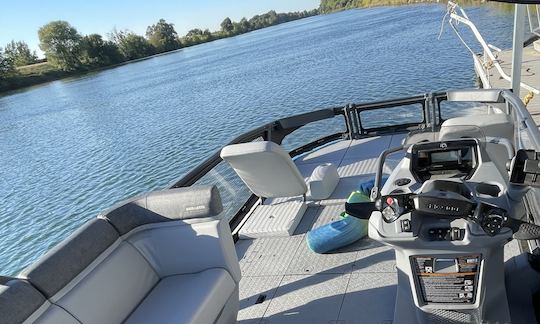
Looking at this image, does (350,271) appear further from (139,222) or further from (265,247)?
(139,222)

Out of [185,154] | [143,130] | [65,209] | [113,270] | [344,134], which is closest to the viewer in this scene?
[113,270]

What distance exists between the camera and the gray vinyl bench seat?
218cm

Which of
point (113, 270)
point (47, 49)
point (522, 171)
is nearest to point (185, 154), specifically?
point (113, 270)

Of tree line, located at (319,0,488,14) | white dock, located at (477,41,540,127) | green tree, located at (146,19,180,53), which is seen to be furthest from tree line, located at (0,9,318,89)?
white dock, located at (477,41,540,127)

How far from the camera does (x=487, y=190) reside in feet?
6.40

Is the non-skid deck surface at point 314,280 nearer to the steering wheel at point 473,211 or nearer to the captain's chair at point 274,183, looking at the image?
the captain's chair at point 274,183

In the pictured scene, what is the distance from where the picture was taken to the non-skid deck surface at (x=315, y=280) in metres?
2.73

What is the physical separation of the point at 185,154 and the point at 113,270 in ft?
32.1

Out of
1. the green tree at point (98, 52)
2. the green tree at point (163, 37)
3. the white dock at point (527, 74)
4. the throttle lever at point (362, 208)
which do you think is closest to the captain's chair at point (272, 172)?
the throttle lever at point (362, 208)

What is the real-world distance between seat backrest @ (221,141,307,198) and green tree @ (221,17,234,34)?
84071mm

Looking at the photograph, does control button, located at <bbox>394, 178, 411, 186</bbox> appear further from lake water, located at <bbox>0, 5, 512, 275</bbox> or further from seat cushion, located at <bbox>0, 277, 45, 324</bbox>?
lake water, located at <bbox>0, 5, 512, 275</bbox>

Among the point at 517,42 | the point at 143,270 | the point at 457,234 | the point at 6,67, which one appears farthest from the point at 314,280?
the point at 6,67

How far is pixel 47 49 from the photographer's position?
193ft

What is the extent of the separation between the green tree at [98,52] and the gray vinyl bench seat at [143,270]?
6114 cm
